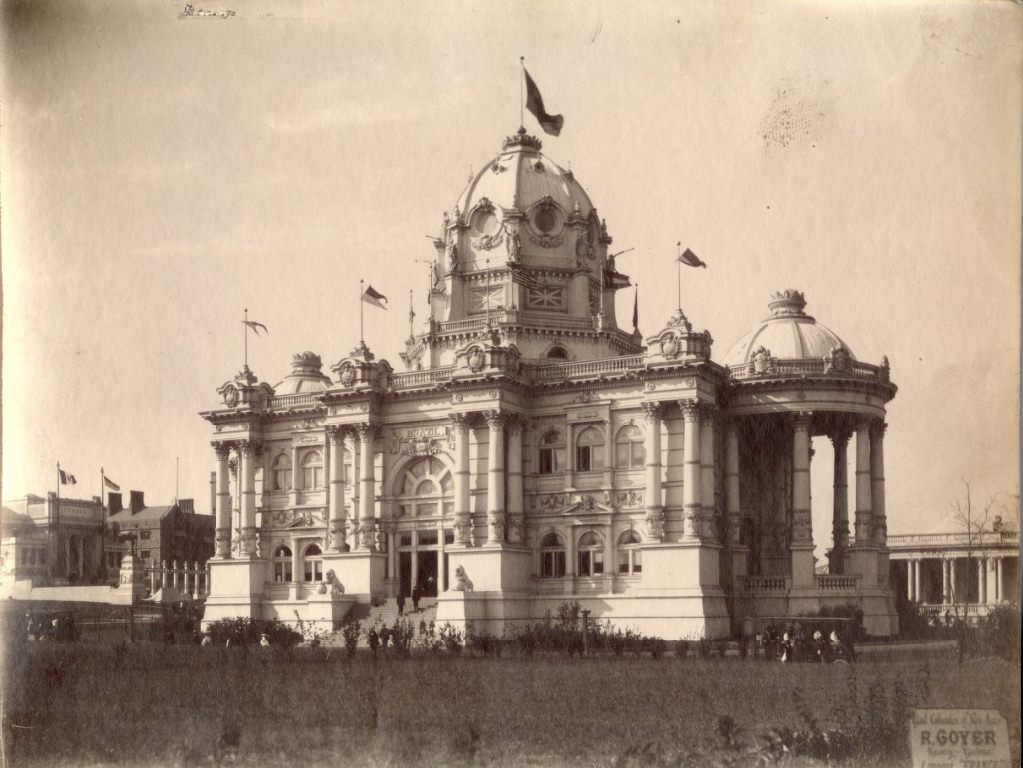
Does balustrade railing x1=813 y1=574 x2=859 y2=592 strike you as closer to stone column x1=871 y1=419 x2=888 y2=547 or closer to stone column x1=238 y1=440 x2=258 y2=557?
stone column x1=871 y1=419 x2=888 y2=547

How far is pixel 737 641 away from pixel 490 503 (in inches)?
421

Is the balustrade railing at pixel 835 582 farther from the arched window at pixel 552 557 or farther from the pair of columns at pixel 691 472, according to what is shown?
the arched window at pixel 552 557

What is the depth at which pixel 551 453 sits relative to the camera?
1970 inches

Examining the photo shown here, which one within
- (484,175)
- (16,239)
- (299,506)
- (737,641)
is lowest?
(737,641)

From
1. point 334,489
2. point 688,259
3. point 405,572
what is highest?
point 688,259

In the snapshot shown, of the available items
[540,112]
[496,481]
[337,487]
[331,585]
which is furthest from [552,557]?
[540,112]

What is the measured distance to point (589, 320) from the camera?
183 feet

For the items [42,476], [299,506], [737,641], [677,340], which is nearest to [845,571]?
[737,641]

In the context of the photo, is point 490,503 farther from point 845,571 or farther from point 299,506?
point 845,571

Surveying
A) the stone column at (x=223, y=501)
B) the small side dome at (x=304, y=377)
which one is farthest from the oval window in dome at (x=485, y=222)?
the stone column at (x=223, y=501)

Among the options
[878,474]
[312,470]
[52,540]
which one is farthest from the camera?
[312,470]

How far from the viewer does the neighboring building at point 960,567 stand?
23484 millimetres

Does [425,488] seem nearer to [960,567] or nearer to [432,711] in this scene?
[960,567]

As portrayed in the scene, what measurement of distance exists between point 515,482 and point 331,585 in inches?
326
